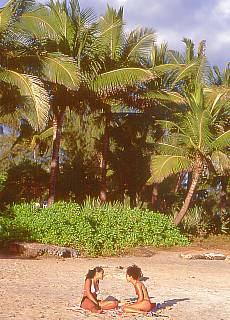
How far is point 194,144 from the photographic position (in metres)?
17.9

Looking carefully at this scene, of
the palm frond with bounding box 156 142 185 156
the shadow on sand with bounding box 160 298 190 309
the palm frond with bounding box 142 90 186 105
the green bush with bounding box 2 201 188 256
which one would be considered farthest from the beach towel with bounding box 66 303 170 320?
the palm frond with bounding box 142 90 186 105

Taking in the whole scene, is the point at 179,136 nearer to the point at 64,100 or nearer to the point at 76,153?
the point at 64,100

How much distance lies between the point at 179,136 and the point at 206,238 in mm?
4558

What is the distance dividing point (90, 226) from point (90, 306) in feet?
26.5

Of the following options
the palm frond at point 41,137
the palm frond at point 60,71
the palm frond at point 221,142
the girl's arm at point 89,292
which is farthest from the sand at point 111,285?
the palm frond at point 41,137

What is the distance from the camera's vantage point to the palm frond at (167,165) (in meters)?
17.5

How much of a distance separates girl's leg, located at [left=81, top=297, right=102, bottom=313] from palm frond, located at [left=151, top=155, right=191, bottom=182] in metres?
10.4

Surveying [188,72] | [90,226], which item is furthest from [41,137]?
[90,226]

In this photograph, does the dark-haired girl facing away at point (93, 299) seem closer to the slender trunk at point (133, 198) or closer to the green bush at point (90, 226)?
the green bush at point (90, 226)

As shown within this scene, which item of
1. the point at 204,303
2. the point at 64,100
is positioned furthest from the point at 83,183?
the point at 204,303

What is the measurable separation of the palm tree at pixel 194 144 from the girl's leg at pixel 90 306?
Answer: 409 inches

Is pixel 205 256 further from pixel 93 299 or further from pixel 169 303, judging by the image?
pixel 93 299

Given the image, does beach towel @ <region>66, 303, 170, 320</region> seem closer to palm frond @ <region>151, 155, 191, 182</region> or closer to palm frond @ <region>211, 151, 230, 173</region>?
palm frond @ <region>151, 155, 191, 182</region>

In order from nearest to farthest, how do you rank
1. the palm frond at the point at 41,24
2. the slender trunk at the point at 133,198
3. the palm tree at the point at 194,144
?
the palm frond at the point at 41,24 → the palm tree at the point at 194,144 → the slender trunk at the point at 133,198
